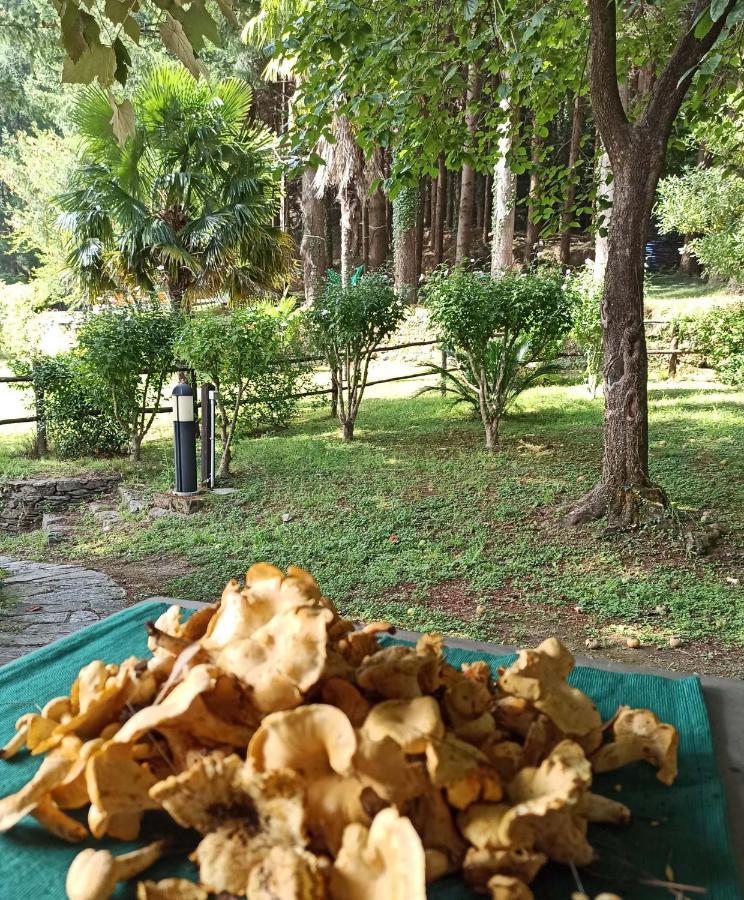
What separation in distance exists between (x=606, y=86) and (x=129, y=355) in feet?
18.0

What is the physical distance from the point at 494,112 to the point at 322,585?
416cm

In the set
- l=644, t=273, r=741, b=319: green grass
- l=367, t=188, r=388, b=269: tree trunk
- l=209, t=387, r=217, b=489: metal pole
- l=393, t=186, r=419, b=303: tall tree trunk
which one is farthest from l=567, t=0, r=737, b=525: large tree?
l=367, t=188, r=388, b=269: tree trunk

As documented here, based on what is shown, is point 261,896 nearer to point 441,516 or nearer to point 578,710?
point 578,710

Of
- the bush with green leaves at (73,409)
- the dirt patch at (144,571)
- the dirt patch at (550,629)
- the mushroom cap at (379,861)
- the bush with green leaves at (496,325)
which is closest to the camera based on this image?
the mushroom cap at (379,861)

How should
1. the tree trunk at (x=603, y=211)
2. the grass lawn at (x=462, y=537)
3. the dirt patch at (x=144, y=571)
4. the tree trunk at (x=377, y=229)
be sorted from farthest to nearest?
the tree trunk at (x=377, y=229), the tree trunk at (x=603, y=211), the dirt patch at (x=144, y=571), the grass lawn at (x=462, y=537)

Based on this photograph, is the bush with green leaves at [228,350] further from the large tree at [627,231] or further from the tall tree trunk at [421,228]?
the tall tree trunk at [421,228]

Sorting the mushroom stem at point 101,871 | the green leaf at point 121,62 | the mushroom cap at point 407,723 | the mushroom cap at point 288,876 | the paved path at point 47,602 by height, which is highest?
the green leaf at point 121,62

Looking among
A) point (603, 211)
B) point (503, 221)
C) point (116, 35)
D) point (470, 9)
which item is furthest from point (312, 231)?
point (116, 35)

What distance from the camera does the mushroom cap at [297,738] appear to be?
939 mm

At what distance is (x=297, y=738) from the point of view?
946 mm

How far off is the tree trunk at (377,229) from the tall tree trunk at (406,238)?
2.56 m

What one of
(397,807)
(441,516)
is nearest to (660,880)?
(397,807)

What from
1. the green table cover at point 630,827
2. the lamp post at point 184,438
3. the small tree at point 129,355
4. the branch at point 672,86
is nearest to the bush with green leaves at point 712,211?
the branch at point 672,86

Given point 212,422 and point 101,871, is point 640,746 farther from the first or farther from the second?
point 212,422
